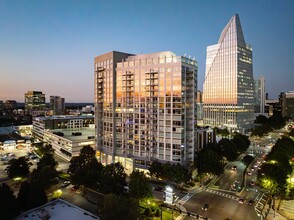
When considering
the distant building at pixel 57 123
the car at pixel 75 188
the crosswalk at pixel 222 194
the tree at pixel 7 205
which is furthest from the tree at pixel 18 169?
the distant building at pixel 57 123

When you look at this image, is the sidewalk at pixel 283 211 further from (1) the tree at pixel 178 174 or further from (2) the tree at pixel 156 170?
(2) the tree at pixel 156 170

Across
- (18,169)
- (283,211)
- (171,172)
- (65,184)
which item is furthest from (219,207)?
(18,169)


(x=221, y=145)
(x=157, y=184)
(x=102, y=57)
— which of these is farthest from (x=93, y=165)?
(x=221, y=145)

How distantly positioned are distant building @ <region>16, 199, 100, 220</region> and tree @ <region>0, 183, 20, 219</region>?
5.81ft

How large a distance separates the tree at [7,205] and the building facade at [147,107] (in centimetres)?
4889

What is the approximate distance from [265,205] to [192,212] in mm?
23097

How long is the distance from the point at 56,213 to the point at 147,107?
50.8m

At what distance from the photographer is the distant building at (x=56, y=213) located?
4828 centimetres

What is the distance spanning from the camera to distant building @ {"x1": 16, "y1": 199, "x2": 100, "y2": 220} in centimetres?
4828

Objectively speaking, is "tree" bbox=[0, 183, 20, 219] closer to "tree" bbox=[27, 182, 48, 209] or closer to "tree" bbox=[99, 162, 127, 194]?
"tree" bbox=[27, 182, 48, 209]

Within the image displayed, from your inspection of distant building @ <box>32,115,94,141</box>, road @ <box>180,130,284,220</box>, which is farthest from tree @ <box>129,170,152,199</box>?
distant building @ <box>32,115,94,141</box>

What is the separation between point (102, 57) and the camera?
4031 inches

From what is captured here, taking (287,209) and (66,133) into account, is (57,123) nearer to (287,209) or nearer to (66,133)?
(66,133)

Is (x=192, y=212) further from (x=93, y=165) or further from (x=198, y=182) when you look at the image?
(x=93, y=165)
